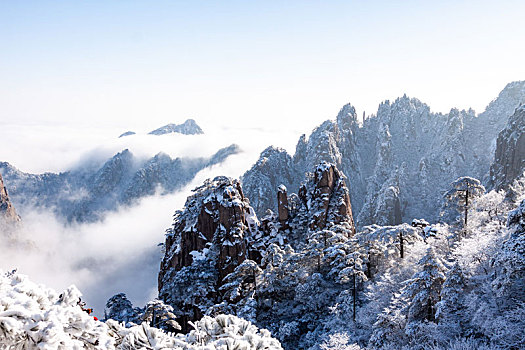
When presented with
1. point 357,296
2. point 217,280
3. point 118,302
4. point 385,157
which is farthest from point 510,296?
point 385,157

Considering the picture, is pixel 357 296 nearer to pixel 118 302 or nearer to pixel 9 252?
pixel 118 302

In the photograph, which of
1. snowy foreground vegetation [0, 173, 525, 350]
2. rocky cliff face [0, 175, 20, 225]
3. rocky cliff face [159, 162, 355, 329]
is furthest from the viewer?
rocky cliff face [0, 175, 20, 225]

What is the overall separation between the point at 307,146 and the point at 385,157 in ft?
148

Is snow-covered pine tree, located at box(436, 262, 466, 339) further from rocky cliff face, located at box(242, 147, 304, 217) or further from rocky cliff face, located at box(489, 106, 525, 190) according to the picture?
rocky cliff face, located at box(242, 147, 304, 217)

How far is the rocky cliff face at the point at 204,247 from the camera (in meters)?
58.4

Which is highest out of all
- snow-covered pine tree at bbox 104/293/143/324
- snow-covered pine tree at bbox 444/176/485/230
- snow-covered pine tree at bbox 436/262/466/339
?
snow-covered pine tree at bbox 444/176/485/230

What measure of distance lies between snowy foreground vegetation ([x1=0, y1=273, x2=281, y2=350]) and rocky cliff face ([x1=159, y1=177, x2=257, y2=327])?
169 ft

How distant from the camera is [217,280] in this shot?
61.0 m

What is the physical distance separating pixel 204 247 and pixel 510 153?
11142 cm

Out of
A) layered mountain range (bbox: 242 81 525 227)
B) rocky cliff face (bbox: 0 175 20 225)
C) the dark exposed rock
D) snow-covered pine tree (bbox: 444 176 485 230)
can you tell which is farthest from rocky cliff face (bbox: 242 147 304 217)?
rocky cliff face (bbox: 0 175 20 225)

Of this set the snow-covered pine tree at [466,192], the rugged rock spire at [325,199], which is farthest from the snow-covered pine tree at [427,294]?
the rugged rock spire at [325,199]

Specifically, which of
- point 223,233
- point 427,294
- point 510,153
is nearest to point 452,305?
point 427,294

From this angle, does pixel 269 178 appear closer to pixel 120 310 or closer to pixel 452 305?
pixel 120 310

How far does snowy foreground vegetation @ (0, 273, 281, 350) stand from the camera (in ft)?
18.9
